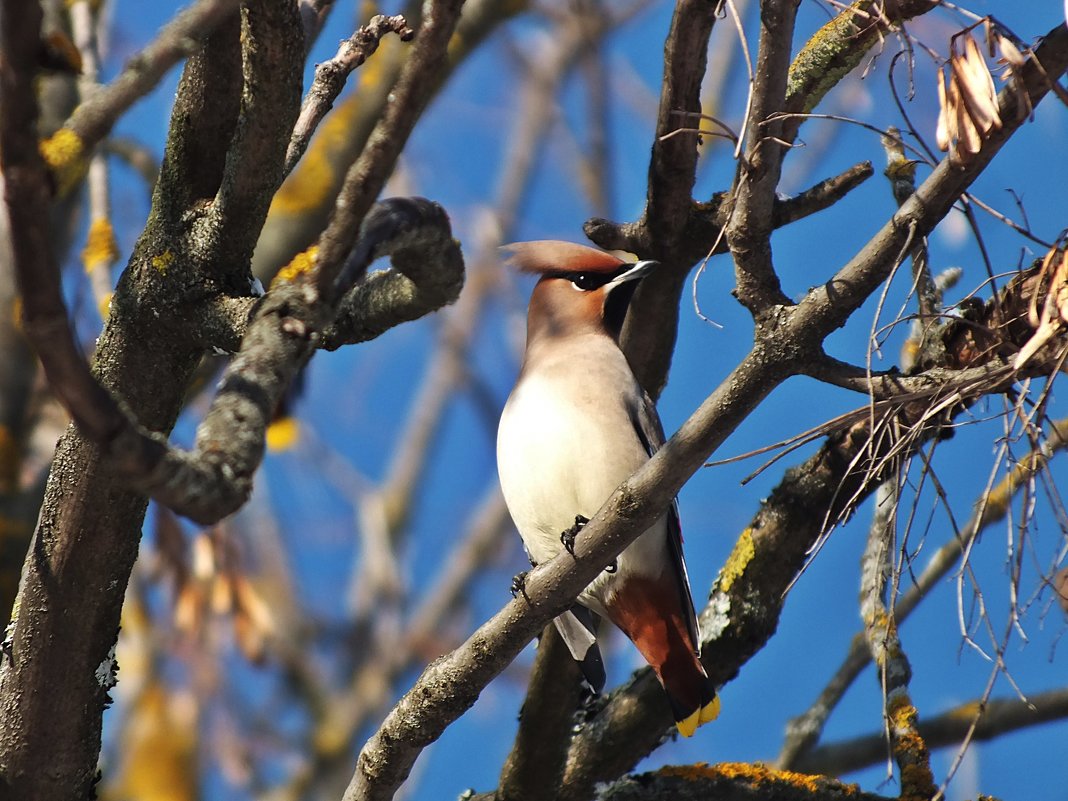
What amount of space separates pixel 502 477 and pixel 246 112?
171 centimetres

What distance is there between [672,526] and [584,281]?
106 cm

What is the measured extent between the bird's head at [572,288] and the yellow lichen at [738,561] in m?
1.05

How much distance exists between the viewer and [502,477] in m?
4.23

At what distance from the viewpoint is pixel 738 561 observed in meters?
3.84

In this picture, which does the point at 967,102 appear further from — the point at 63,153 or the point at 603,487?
the point at 603,487

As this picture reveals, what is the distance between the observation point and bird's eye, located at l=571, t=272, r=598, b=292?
4805 millimetres

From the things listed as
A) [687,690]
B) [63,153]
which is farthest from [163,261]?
[687,690]

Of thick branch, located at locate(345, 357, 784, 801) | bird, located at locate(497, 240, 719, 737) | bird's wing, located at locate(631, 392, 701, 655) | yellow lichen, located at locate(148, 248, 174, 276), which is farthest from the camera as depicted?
bird's wing, located at locate(631, 392, 701, 655)

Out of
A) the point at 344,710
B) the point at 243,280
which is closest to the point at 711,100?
the point at 344,710

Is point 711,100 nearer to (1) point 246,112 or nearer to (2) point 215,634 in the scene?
(2) point 215,634

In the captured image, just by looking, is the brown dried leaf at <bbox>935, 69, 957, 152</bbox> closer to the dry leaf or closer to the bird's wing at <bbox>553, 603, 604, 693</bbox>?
the dry leaf

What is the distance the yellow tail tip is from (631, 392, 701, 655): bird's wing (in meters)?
0.18

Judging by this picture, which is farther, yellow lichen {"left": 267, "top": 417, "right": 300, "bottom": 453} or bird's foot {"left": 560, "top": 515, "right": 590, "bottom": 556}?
yellow lichen {"left": 267, "top": 417, "right": 300, "bottom": 453}

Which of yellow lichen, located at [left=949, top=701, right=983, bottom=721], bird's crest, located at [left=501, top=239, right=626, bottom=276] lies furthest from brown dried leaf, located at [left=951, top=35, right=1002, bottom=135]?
bird's crest, located at [left=501, top=239, right=626, bottom=276]
